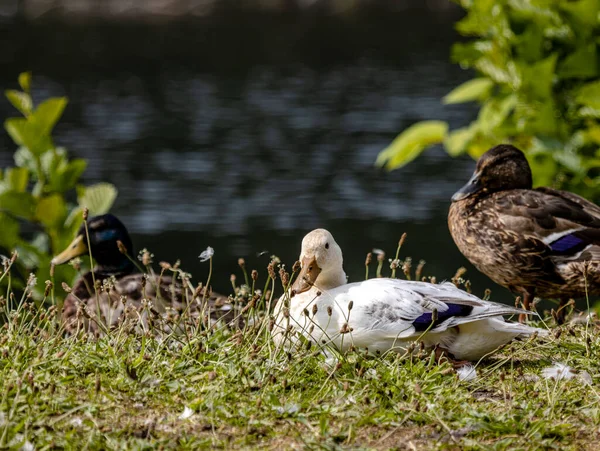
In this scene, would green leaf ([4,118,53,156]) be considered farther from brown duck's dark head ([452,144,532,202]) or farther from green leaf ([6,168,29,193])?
brown duck's dark head ([452,144,532,202])

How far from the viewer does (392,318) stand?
427 cm

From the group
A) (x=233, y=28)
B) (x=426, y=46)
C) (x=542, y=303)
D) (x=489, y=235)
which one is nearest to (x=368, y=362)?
(x=489, y=235)

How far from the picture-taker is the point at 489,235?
19.2 ft

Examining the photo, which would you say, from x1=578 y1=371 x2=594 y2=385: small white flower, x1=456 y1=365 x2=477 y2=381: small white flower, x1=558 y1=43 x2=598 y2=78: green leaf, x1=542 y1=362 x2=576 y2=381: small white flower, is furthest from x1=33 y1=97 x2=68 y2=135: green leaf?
x1=578 y1=371 x2=594 y2=385: small white flower

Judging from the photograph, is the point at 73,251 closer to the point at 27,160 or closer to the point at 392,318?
the point at 27,160

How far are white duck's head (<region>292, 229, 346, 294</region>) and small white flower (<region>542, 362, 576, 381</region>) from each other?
3.37 feet

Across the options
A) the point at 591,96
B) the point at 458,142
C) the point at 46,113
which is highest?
the point at 591,96

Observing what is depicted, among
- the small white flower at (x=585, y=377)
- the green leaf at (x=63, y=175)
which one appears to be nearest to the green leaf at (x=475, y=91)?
the green leaf at (x=63, y=175)

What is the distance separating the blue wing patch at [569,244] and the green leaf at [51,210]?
3.35m

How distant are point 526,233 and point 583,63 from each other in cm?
159

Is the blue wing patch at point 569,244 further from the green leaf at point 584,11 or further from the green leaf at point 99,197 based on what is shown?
the green leaf at point 99,197

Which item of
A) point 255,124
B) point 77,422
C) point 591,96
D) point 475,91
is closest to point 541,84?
point 591,96

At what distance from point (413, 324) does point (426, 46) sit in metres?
29.7

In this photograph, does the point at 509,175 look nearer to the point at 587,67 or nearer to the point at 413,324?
the point at 587,67
